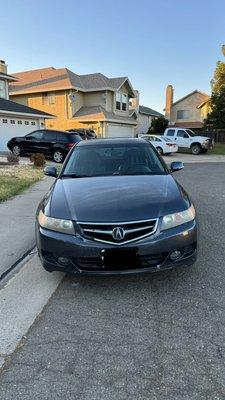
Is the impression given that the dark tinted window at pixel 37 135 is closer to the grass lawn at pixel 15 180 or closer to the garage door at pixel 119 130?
the grass lawn at pixel 15 180

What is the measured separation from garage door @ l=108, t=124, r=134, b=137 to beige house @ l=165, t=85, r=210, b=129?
543 inches

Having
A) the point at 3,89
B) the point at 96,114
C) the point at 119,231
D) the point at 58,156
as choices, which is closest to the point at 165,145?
the point at 96,114

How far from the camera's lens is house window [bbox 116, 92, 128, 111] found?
35.9 metres

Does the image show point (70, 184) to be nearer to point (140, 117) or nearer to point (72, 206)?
point (72, 206)

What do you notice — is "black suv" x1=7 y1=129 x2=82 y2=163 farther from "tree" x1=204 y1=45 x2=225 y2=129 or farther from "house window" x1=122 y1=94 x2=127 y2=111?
"tree" x1=204 y1=45 x2=225 y2=129

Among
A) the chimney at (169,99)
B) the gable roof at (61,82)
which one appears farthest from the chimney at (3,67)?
the chimney at (169,99)

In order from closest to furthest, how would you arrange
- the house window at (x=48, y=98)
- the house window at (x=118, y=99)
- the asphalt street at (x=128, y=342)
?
the asphalt street at (x=128, y=342)
the house window at (x=48, y=98)
the house window at (x=118, y=99)

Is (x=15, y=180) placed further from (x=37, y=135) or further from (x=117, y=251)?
(x=37, y=135)

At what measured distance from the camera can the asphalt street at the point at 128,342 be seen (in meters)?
2.36

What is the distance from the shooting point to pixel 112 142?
18.5 feet

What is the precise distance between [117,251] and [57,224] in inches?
26.8

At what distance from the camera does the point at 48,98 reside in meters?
33.6

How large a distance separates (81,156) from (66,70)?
32.2 metres

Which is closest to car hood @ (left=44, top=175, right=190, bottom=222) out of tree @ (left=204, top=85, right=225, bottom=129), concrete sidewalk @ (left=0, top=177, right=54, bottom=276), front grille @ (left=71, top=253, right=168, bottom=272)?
front grille @ (left=71, top=253, right=168, bottom=272)
